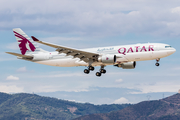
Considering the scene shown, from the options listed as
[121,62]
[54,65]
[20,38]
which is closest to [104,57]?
[121,62]

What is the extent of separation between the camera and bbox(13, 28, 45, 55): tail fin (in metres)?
71.7

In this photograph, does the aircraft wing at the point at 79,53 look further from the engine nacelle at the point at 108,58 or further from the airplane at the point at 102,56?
the engine nacelle at the point at 108,58

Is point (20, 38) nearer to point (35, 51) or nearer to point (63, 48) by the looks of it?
point (35, 51)

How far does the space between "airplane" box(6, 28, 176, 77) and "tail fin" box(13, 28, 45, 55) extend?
72.6 inches

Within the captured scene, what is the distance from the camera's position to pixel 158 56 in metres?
59.0

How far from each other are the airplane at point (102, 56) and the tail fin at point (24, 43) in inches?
72.6

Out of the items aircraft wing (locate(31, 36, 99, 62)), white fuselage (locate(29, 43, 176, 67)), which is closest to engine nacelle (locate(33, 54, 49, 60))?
white fuselage (locate(29, 43, 176, 67))

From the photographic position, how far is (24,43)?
72750 millimetres

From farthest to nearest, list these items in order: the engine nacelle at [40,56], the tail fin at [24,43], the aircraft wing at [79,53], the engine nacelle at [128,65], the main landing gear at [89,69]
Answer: the tail fin at [24,43], the engine nacelle at [40,56], the engine nacelle at [128,65], the main landing gear at [89,69], the aircraft wing at [79,53]

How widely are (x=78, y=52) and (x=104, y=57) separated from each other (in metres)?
5.28

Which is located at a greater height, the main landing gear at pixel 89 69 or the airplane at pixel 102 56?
the airplane at pixel 102 56

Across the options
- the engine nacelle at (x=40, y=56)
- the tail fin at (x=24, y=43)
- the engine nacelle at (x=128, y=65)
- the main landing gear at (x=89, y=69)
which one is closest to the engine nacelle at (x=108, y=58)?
the main landing gear at (x=89, y=69)

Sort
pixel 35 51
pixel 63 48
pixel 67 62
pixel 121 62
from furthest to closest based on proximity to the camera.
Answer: pixel 35 51
pixel 67 62
pixel 121 62
pixel 63 48

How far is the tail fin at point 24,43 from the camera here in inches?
2822
